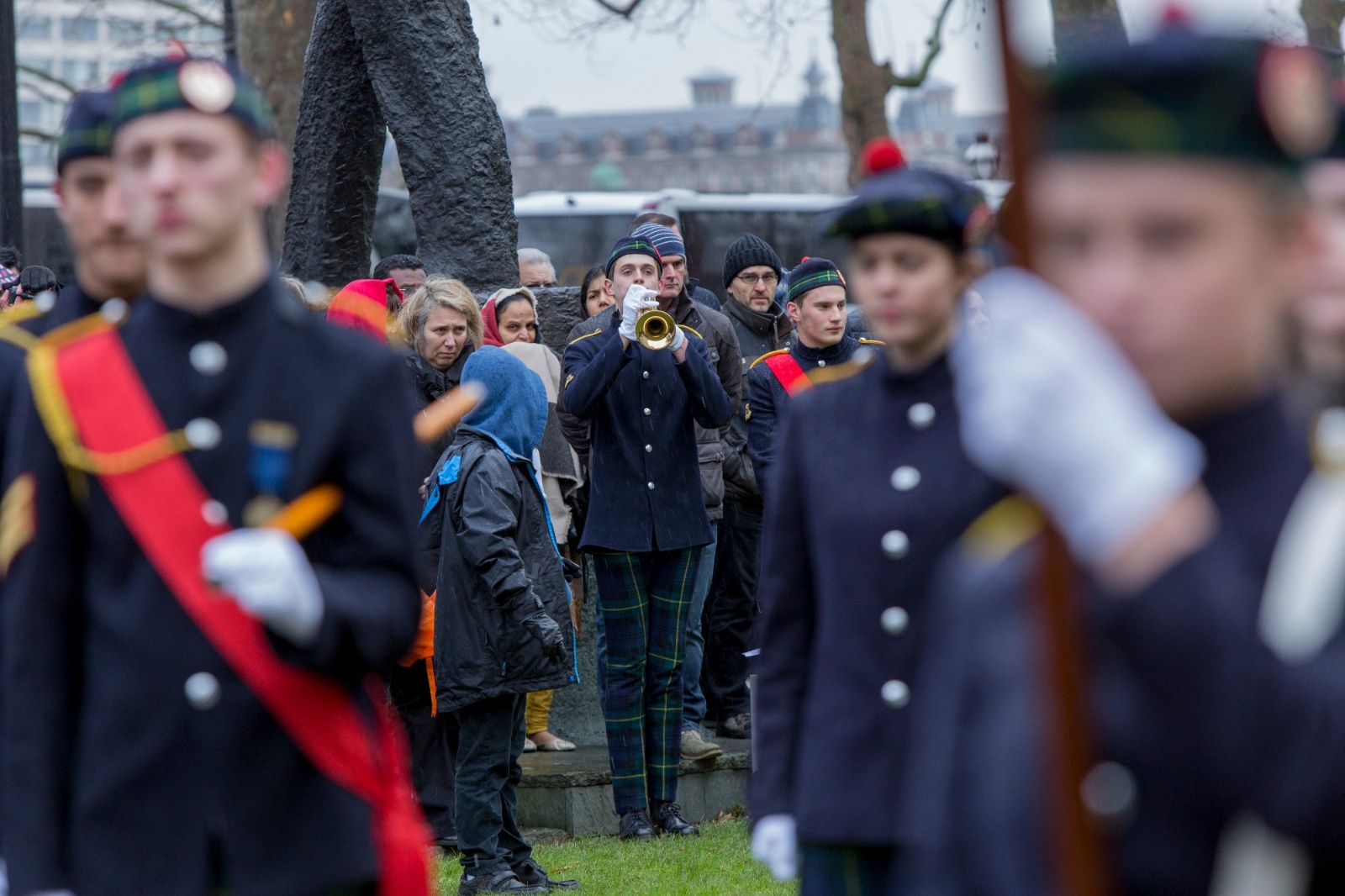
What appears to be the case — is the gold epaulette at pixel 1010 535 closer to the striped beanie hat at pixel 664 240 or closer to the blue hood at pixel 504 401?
the blue hood at pixel 504 401

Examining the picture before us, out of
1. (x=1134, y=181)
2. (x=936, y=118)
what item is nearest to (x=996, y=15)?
(x=1134, y=181)

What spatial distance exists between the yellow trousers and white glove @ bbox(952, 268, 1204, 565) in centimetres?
716

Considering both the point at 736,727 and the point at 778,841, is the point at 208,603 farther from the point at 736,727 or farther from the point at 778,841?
the point at 736,727

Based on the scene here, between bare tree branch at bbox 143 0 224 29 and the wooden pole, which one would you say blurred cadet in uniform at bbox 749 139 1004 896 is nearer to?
the wooden pole

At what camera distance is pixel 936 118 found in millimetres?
146875

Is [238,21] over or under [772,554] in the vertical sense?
over

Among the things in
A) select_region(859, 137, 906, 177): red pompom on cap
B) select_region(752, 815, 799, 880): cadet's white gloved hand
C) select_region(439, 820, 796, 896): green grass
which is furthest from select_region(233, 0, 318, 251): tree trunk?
select_region(752, 815, 799, 880): cadet's white gloved hand

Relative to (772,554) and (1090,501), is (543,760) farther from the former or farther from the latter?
(1090,501)

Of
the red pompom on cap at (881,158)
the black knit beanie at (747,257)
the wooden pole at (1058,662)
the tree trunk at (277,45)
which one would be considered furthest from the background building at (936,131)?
the wooden pole at (1058,662)

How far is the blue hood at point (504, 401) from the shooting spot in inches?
256

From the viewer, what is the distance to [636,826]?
24.0 feet

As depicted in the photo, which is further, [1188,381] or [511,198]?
[511,198]

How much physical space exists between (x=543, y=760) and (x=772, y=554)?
4.84m

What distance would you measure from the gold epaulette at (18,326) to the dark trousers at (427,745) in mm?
3362
